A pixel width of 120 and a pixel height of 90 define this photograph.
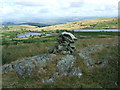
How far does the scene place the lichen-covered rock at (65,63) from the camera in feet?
56.9

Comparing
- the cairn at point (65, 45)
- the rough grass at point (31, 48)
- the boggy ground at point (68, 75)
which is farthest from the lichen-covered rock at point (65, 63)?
the rough grass at point (31, 48)

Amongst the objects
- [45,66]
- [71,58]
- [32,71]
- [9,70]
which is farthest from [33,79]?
[71,58]

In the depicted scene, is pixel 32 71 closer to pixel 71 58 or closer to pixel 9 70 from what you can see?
pixel 9 70

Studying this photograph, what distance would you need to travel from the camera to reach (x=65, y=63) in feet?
59.6

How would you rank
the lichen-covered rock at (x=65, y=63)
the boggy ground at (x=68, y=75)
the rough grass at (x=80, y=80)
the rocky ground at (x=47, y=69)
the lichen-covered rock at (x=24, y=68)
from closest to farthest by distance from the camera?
the rough grass at (x=80, y=80) < the boggy ground at (x=68, y=75) < the rocky ground at (x=47, y=69) < the lichen-covered rock at (x=24, y=68) < the lichen-covered rock at (x=65, y=63)

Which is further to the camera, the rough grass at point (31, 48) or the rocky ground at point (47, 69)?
the rough grass at point (31, 48)

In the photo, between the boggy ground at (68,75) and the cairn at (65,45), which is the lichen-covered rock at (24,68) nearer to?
the boggy ground at (68,75)

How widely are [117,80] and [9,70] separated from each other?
42.4ft

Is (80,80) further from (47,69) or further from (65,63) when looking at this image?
(47,69)

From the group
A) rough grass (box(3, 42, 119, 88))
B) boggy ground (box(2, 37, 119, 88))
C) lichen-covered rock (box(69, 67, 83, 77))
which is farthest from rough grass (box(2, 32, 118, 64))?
lichen-covered rock (box(69, 67, 83, 77))

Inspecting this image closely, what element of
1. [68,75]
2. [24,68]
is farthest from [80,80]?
[24,68]

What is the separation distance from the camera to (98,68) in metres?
17.5

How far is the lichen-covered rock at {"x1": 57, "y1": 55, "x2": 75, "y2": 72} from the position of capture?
1735cm

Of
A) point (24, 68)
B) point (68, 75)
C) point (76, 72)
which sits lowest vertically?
point (68, 75)
